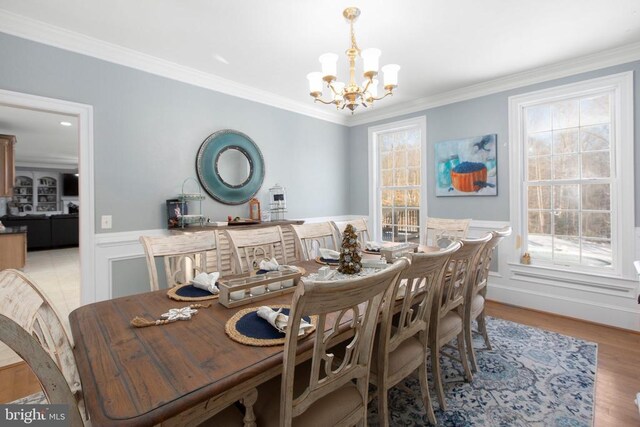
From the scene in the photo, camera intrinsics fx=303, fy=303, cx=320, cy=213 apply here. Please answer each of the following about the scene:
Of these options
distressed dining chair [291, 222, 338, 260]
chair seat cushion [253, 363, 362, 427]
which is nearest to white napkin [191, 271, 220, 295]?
chair seat cushion [253, 363, 362, 427]

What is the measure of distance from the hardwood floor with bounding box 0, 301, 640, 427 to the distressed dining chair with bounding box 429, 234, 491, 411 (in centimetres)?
81

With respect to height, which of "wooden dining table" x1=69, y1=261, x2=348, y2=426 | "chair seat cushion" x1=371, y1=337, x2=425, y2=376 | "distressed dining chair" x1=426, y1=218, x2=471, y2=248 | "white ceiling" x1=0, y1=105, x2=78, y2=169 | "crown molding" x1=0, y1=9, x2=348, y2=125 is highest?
"white ceiling" x1=0, y1=105, x2=78, y2=169

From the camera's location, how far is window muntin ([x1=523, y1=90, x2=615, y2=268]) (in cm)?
312

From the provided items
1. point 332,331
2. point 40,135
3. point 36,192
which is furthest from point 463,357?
point 36,192

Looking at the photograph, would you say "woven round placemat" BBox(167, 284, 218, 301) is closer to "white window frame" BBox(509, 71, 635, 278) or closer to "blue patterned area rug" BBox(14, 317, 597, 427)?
"blue patterned area rug" BBox(14, 317, 597, 427)

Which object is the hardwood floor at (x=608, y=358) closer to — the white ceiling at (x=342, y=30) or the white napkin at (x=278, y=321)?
the white napkin at (x=278, y=321)

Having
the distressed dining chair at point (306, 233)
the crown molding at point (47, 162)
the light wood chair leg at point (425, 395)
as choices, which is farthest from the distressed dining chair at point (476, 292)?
the crown molding at point (47, 162)

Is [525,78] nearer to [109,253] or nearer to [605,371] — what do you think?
[605,371]

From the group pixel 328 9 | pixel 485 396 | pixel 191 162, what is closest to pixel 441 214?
pixel 485 396

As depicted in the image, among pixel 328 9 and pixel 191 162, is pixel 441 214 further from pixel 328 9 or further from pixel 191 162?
pixel 191 162

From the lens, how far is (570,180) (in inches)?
130

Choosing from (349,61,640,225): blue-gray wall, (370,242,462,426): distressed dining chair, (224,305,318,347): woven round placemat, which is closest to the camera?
(224,305,318,347): woven round placemat

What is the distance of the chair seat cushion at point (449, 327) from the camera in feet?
6.18

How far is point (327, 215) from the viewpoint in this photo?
4.86m
